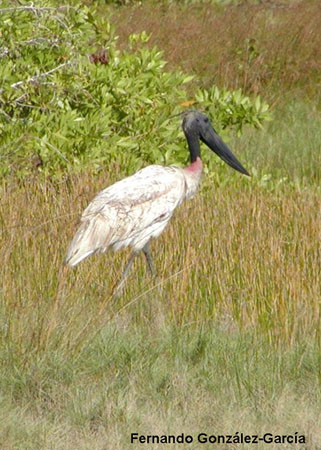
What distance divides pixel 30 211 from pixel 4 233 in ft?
2.08

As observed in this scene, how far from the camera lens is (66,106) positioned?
8.27 metres

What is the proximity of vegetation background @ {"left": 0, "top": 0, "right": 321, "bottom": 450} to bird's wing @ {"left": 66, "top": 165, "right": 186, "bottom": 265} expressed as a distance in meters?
0.19

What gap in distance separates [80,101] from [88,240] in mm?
2436

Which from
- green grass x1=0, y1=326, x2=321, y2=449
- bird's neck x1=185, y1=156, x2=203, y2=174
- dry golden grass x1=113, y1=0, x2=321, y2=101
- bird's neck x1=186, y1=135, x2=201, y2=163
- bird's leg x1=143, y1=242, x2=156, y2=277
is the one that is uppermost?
bird's neck x1=186, y1=135, x2=201, y2=163

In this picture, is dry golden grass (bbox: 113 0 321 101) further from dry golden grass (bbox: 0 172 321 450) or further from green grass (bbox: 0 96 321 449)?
dry golden grass (bbox: 0 172 321 450)

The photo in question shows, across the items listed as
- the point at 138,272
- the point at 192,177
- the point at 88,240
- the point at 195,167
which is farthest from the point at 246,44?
the point at 88,240

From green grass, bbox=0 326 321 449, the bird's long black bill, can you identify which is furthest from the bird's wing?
green grass, bbox=0 326 321 449

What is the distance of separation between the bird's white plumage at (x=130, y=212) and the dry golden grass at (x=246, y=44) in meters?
5.94

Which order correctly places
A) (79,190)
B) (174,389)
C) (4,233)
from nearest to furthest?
(174,389) → (4,233) → (79,190)

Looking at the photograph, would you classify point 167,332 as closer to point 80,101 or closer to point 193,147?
point 193,147

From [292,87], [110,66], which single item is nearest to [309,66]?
[292,87]

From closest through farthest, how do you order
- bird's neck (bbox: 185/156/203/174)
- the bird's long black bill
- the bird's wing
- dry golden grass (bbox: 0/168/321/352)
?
dry golden grass (bbox: 0/168/321/352) < the bird's wing < bird's neck (bbox: 185/156/203/174) < the bird's long black bill

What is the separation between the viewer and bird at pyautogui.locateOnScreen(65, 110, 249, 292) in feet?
20.0

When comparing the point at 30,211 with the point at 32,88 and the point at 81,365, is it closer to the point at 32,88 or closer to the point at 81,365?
the point at 32,88
